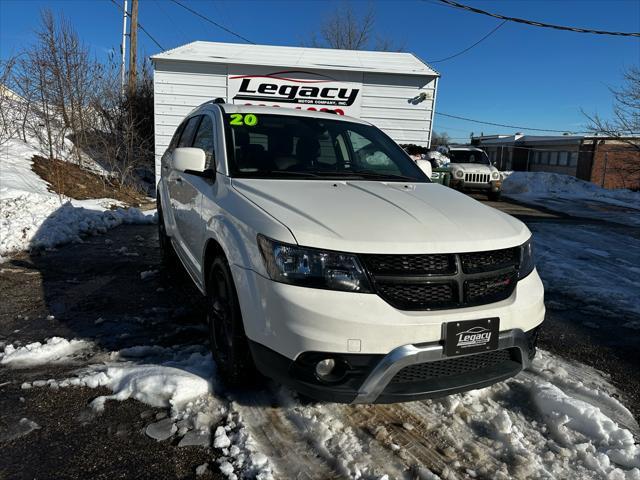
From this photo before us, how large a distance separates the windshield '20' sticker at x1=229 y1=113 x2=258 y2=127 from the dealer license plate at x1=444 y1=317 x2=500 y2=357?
2174mm

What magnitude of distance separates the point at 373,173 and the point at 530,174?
73.4 feet

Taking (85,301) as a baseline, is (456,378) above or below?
above

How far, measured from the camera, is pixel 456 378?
238 centimetres

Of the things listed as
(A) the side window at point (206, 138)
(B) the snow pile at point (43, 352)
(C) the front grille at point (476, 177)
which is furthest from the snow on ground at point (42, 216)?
(C) the front grille at point (476, 177)

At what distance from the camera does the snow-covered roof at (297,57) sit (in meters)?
11.1

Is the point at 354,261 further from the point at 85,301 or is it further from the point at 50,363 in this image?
the point at 85,301

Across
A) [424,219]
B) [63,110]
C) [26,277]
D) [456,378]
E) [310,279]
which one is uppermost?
[63,110]

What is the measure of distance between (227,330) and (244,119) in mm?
1678

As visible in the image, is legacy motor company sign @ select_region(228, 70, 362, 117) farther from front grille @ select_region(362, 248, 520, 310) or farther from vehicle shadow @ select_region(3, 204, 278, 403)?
front grille @ select_region(362, 248, 520, 310)

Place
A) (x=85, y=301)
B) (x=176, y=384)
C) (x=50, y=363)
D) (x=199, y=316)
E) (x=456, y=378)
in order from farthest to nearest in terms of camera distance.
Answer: (x=85, y=301), (x=199, y=316), (x=50, y=363), (x=176, y=384), (x=456, y=378)

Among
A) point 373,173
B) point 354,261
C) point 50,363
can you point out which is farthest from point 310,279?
point 50,363

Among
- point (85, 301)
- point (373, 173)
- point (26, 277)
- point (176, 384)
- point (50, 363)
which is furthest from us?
point (26, 277)

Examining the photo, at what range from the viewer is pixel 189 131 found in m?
4.60

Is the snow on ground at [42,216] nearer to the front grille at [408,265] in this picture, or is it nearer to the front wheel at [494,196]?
the front grille at [408,265]
